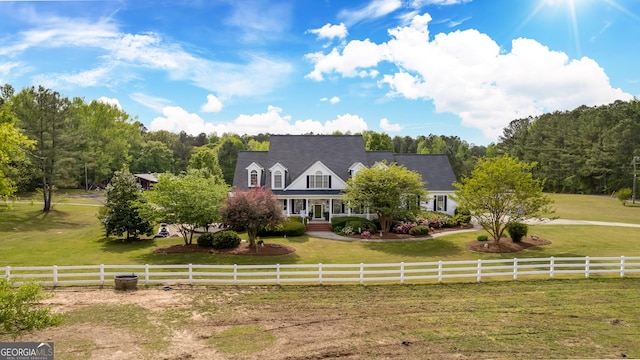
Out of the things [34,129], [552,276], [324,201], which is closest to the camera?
[552,276]

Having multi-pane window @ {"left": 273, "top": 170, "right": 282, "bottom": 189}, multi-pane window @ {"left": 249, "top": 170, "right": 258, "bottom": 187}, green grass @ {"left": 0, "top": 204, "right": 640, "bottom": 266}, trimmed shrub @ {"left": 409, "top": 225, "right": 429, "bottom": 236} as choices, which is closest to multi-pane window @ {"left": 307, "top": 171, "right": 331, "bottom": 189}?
multi-pane window @ {"left": 273, "top": 170, "right": 282, "bottom": 189}

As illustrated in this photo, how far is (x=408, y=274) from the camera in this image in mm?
22656

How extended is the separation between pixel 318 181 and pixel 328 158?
4434 mm

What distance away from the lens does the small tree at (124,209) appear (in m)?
31.0

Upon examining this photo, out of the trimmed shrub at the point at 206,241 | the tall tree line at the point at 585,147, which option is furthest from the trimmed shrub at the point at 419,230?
the tall tree line at the point at 585,147

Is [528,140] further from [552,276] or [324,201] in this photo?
[552,276]

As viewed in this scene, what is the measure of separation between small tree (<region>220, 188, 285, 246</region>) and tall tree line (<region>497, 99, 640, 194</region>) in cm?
5730

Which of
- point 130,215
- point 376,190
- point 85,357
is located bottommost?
point 85,357

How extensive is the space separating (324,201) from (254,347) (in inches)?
1124

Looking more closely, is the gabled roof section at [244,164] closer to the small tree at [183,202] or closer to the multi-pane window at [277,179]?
the multi-pane window at [277,179]

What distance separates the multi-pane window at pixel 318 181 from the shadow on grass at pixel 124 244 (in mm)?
16256

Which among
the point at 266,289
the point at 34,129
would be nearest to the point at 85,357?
the point at 266,289

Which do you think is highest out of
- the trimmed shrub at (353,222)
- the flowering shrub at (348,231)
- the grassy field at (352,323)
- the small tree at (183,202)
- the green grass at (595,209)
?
the small tree at (183,202)

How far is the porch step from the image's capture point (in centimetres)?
3822
